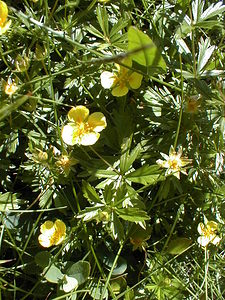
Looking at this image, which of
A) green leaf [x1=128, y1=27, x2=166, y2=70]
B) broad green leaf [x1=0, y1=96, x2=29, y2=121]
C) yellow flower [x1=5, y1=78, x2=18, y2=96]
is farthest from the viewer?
yellow flower [x1=5, y1=78, x2=18, y2=96]

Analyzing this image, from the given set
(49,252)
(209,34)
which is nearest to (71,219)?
(49,252)

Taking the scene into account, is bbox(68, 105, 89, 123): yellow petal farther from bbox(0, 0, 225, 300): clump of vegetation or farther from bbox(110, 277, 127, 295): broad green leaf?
bbox(110, 277, 127, 295): broad green leaf

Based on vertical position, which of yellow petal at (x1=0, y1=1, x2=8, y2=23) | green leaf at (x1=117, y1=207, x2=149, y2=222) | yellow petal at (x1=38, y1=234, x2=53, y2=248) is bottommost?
yellow petal at (x1=38, y1=234, x2=53, y2=248)

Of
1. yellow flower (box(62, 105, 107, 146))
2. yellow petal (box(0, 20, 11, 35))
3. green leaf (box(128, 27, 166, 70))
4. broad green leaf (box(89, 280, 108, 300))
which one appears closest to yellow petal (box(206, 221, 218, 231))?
broad green leaf (box(89, 280, 108, 300))

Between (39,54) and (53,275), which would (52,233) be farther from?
(39,54)

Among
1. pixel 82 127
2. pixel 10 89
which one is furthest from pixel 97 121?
pixel 10 89

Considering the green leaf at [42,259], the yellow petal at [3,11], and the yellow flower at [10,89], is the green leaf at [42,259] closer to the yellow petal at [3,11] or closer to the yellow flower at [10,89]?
the yellow flower at [10,89]
